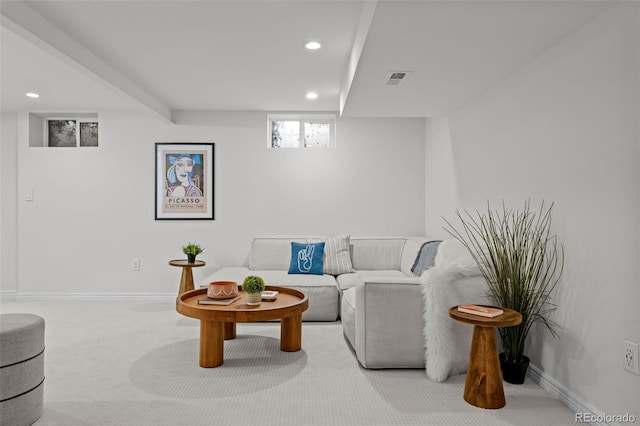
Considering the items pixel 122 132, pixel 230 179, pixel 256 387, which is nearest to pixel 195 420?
pixel 256 387

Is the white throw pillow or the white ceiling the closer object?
the white ceiling

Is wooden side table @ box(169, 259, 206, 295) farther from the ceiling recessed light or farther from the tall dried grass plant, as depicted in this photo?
the tall dried grass plant

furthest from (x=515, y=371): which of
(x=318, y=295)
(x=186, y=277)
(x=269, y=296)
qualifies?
(x=186, y=277)

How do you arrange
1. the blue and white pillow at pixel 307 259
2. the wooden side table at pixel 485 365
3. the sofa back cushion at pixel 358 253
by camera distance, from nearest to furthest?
the wooden side table at pixel 485 365
the blue and white pillow at pixel 307 259
the sofa back cushion at pixel 358 253

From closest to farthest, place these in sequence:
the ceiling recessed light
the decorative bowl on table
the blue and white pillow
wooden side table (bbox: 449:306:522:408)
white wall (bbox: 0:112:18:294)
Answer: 1. wooden side table (bbox: 449:306:522:408)
2. the ceiling recessed light
3. the decorative bowl on table
4. the blue and white pillow
5. white wall (bbox: 0:112:18:294)

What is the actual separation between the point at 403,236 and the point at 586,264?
3206 millimetres

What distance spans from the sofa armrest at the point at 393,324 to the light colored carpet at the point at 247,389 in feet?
0.33

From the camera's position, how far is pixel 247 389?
276 centimetres

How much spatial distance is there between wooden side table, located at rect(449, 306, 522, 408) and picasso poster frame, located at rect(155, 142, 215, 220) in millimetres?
3797

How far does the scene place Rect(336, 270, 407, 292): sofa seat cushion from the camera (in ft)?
14.8

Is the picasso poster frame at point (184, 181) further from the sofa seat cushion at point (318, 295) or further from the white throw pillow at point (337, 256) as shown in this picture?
the white throw pillow at point (337, 256)

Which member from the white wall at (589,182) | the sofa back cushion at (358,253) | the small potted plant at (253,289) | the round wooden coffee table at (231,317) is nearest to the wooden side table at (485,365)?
the white wall at (589,182)

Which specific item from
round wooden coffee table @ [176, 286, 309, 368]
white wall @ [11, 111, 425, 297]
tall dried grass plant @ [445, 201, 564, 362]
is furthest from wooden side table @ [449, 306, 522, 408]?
white wall @ [11, 111, 425, 297]

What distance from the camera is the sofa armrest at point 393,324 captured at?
3.06 metres
